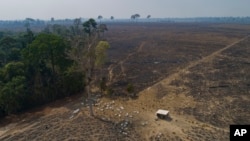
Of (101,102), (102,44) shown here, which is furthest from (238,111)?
(102,44)

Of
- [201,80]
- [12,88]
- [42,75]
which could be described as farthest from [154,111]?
[42,75]

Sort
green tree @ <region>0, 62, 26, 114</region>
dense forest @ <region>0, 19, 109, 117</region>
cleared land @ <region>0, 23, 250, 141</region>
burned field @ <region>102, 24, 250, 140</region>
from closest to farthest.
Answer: cleared land @ <region>0, 23, 250, 141</region>, burned field @ <region>102, 24, 250, 140</region>, green tree @ <region>0, 62, 26, 114</region>, dense forest @ <region>0, 19, 109, 117</region>

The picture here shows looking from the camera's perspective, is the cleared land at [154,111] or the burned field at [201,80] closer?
the cleared land at [154,111]

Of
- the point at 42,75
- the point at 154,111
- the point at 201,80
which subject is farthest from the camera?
the point at 201,80

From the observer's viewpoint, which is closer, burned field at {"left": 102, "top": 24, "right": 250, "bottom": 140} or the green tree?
burned field at {"left": 102, "top": 24, "right": 250, "bottom": 140}

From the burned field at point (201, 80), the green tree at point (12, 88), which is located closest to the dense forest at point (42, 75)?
the green tree at point (12, 88)

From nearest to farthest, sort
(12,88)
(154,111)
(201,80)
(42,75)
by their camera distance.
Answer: (154,111) → (12,88) → (42,75) → (201,80)

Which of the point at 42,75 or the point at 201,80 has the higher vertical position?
the point at 42,75

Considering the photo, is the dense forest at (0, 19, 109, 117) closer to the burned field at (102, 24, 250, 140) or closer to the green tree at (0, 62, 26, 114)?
the green tree at (0, 62, 26, 114)

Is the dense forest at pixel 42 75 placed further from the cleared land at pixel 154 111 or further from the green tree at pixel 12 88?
the cleared land at pixel 154 111

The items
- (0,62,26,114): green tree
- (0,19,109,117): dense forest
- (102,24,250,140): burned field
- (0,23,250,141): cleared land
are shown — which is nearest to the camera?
(0,23,250,141): cleared land

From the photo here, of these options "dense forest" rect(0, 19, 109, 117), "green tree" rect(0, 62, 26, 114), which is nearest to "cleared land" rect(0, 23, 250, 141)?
"green tree" rect(0, 62, 26, 114)

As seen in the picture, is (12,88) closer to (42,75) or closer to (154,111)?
(42,75)
